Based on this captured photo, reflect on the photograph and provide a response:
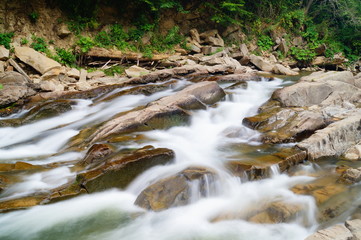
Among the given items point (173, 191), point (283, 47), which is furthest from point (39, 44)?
point (283, 47)

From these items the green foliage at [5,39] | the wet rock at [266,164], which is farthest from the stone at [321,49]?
the green foliage at [5,39]

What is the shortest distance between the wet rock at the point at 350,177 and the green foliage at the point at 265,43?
15.6 m

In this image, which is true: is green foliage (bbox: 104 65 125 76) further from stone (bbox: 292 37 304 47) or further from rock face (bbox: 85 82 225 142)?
stone (bbox: 292 37 304 47)

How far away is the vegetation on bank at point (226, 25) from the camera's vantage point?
40.7ft

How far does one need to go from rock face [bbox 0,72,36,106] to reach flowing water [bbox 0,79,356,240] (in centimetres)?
242

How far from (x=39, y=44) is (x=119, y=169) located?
9.52 meters

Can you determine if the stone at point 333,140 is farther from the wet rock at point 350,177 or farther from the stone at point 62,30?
the stone at point 62,30

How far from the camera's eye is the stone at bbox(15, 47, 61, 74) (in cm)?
947

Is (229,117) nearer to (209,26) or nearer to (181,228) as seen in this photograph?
(181,228)

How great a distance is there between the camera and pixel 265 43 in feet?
60.7

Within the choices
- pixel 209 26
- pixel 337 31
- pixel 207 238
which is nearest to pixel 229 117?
pixel 207 238

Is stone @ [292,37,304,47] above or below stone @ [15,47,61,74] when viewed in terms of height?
above

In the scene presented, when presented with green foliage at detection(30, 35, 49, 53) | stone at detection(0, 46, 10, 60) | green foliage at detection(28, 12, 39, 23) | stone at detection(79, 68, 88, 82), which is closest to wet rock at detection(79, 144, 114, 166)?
stone at detection(79, 68, 88, 82)

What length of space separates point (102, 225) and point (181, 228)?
97 centimetres
